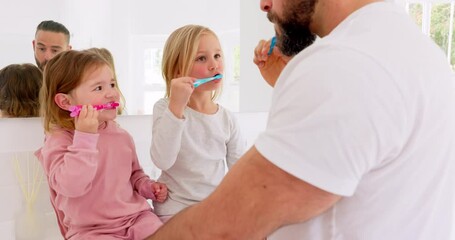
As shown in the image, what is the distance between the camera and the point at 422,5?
2.33m

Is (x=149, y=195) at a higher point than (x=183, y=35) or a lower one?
lower

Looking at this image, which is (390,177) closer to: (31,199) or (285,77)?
(285,77)

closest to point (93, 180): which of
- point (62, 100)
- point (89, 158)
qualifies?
point (89, 158)

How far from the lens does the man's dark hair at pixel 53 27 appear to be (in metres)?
1.17

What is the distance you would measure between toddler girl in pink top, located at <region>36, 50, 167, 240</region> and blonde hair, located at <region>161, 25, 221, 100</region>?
0.66 feet

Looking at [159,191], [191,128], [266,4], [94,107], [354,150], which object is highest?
[266,4]

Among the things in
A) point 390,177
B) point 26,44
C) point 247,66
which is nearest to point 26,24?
point 26,44

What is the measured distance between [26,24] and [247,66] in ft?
2.70

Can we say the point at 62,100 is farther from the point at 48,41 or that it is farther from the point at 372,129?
the point at 372,129

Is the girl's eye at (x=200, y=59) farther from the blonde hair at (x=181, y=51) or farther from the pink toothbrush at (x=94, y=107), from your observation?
the pink toothbrush at (x=94, y=107)

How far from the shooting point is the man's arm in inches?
19.4

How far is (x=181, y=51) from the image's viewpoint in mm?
1218

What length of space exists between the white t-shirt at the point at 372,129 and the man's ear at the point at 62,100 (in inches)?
26.2

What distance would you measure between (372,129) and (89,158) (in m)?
0.68
